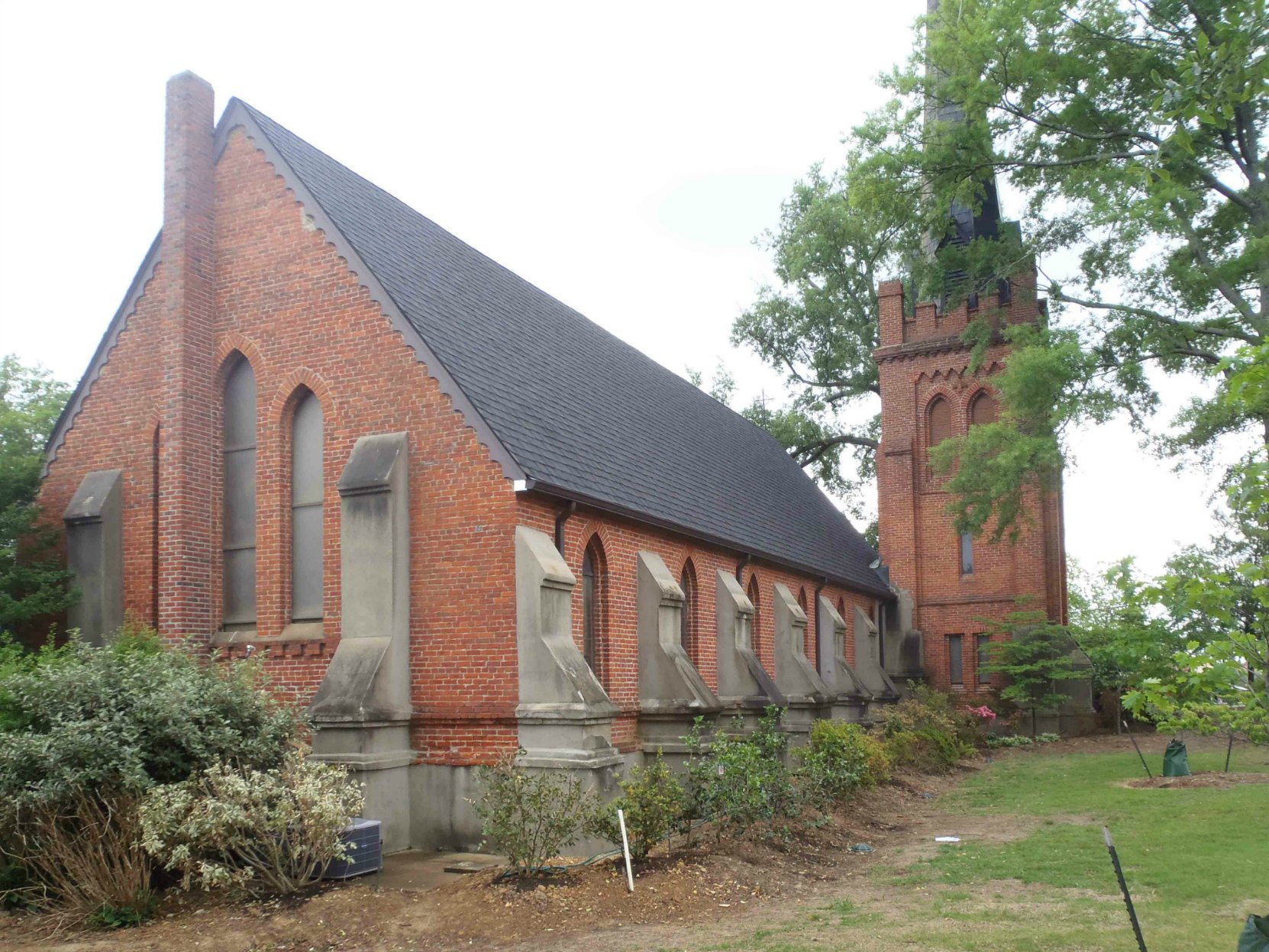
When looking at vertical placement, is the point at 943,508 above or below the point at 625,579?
above

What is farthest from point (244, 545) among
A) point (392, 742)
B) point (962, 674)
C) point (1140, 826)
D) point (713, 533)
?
point (962, 674)

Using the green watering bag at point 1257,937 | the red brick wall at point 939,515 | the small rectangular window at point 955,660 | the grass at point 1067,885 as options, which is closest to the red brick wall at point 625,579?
the grass at point 1067,885

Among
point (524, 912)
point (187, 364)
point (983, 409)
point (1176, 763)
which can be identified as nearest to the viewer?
point (524, 912)

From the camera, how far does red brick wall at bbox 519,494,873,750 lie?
16281 millimetres

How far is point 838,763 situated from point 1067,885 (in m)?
6.19

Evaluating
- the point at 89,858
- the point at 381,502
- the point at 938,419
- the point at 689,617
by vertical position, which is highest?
the point at 938,419

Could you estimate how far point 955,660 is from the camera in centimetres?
3419

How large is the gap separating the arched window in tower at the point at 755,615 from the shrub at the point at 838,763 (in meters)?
2.54

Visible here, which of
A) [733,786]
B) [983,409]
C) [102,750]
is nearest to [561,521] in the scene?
[733,786]

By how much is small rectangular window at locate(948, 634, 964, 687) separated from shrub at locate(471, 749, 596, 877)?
77.3 feet

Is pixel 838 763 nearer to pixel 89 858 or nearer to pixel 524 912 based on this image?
pixel 524 912

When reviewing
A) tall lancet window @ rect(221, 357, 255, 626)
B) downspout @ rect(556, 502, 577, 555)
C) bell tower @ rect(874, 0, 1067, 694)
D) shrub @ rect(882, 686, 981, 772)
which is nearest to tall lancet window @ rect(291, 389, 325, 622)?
tall lancet window @ rect(221, 357, 255, 626)

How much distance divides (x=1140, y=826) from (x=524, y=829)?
350 inches

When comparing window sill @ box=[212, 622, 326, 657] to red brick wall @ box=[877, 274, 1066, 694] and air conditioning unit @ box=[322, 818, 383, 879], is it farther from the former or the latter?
red brick wall @ box=[877, 274, 1066, 694]
